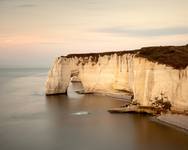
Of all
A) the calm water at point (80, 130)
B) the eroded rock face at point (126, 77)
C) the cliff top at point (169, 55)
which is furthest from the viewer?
the cliff top at point (169, 55)

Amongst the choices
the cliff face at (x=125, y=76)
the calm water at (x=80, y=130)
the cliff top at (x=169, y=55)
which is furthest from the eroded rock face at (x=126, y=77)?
the calm water at (x=80, y=130)

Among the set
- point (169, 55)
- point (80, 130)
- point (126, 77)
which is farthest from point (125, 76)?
point (80, 130)

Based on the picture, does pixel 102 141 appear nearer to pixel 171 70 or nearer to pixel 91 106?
pixel 171 70

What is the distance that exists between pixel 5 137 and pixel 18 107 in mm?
11844

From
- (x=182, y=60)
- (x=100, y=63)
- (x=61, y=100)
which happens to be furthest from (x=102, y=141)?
(x=100, y=63)

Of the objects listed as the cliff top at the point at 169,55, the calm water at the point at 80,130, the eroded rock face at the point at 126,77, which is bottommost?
the calm water at the point at 80,130

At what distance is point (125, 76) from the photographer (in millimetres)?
37719

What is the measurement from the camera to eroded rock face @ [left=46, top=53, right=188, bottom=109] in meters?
24.7

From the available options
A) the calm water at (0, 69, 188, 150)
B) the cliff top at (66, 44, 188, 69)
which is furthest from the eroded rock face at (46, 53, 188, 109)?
the calm water at (0, 69, 188, 150)

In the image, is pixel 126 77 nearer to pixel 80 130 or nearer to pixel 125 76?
pixel 125 76

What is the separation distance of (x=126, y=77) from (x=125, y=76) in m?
0.19

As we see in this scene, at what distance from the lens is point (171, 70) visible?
2527 centimetres

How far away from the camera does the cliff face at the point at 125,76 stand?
2472 cm

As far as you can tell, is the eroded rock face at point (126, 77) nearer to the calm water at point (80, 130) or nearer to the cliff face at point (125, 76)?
the cliff face at point (125, 76)
